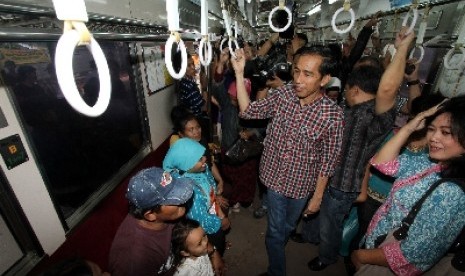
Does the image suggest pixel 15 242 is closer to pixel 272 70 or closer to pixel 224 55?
pixel 272 70

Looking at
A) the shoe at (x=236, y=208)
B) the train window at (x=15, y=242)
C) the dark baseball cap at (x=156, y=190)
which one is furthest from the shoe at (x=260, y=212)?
the train window at (x=15, y=242)

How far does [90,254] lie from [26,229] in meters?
0.74

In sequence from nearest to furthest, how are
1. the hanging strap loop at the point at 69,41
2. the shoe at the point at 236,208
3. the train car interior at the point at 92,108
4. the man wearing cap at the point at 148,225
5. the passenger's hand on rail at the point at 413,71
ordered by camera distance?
the hanging strap loop at the point at 69,41 → the train car interior at the point at 92,108 → the man wearing cap at the point at 148,225 → the passenger's hand on rail at the point at 413,71 → the shoe at the point at 236,208

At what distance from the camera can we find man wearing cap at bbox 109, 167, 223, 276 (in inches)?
63.4

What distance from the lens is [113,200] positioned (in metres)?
2.73

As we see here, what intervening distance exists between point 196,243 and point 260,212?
7.52 ft

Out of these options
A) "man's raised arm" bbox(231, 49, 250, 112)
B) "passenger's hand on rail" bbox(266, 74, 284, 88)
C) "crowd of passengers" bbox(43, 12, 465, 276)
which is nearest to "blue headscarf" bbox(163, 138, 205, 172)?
"crowd of passengers" bbox(43, 12, 465, 276)

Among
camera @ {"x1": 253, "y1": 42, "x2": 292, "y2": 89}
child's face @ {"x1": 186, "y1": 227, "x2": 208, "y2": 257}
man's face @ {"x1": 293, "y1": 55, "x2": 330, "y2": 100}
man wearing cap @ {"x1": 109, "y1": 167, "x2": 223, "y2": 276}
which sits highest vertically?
man's face @ {"x1": 293, "y1": 55, "x2": 330, "y2": 100}

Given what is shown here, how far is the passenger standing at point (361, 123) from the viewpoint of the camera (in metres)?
2.00

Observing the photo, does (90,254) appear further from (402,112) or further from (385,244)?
(402,112)

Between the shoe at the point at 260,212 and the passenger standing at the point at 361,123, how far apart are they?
1486 millimetres

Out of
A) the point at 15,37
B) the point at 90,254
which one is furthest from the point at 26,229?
the point at 15,37

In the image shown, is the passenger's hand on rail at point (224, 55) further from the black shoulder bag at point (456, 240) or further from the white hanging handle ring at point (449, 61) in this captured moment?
the black shoulder bag at point (456, 240)

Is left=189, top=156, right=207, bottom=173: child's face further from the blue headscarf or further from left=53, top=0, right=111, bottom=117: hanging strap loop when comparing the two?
left=53, top=0, right=111, bottom=117: hanging strap loop
